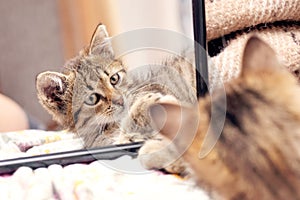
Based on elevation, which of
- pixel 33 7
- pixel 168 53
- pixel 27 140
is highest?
pixel 33 7

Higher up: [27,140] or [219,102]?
[219,102]

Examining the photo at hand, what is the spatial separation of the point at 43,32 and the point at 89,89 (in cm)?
12

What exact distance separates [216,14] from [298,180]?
1.52ft

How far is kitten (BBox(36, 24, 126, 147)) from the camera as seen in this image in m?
0.83

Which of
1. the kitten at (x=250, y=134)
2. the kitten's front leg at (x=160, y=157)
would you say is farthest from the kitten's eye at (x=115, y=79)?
the kitten at (x=250, y=134)

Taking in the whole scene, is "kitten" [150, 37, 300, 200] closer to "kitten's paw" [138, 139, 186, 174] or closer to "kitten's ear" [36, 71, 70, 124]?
"kitten's paw" [138, 139, 186, 174]

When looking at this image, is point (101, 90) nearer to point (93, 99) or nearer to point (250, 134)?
point (93, 99)

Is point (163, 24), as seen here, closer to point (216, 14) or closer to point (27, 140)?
point (216, 14)

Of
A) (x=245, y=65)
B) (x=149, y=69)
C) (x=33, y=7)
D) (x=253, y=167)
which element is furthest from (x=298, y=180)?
(x=33, y=7)

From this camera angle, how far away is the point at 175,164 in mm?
698

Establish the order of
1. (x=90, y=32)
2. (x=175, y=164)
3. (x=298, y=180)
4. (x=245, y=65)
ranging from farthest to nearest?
(x=90, y=32)
(x=175, y=164)
(x=245, y=65)
(x=298, y=180)

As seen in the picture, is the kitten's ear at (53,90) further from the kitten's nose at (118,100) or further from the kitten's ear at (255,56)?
the kitten's ear at (255,56)

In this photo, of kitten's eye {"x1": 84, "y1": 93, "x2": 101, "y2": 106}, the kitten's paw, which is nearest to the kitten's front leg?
the kitten's paw

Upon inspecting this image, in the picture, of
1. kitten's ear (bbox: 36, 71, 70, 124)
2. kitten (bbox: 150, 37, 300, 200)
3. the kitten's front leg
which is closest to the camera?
kitten (bbox: 150, 37, 300, 200)
